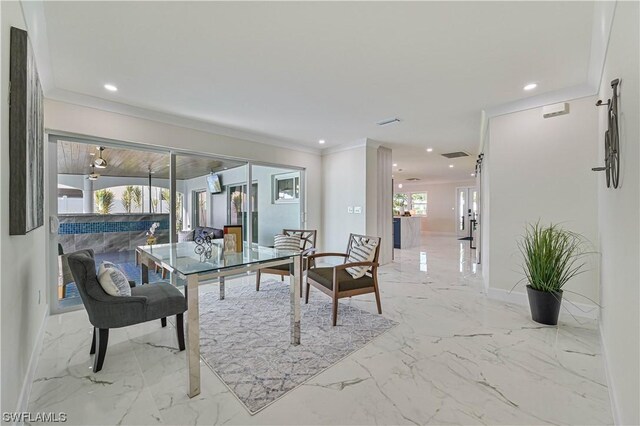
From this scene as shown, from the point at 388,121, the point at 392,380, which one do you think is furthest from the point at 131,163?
the point at 392,380

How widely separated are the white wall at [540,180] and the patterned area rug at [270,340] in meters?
1.88

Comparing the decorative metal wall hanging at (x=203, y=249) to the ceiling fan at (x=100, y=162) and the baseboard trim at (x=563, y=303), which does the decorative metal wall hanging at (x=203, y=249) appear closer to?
the ceiling fan at (x=100, y=162)

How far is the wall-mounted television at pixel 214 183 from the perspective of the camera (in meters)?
5.35

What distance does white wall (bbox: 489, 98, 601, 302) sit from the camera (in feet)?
9.55

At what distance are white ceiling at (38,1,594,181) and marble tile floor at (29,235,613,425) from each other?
97.2 inches

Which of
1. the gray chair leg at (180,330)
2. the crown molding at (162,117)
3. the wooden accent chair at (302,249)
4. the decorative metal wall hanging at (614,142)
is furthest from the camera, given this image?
the wooden accent chair at (302,249)

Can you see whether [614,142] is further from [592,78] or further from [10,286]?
[10,286]

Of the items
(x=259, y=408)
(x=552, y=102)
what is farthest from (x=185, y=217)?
(x=552, y=102)

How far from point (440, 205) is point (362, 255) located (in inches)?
410

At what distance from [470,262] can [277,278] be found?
4.19m

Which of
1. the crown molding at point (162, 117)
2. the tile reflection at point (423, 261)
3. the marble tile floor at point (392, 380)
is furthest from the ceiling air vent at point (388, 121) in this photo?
the tile reflection at point (423, 261)

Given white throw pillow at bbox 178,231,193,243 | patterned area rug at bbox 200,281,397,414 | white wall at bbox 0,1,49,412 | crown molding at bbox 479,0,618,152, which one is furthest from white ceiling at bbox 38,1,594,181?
patterned area rug at bbox 200,281,397,414

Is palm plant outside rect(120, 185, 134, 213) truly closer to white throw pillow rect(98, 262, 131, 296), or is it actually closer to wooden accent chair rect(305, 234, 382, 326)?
white throw pillow rect(98, 262, 131, 296)

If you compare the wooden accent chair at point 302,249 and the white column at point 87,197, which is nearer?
the wooden accent chair at point 302,249
